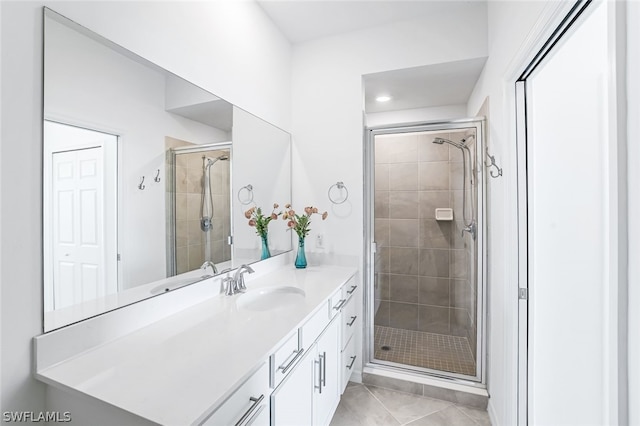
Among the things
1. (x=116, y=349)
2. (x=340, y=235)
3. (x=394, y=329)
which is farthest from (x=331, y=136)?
(x=116, y=349)

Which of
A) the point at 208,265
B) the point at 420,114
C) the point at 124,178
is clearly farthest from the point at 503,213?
the point at 420,114

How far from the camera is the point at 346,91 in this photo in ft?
7.48

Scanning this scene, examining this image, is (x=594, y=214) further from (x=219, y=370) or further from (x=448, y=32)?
(x=448, y=32)

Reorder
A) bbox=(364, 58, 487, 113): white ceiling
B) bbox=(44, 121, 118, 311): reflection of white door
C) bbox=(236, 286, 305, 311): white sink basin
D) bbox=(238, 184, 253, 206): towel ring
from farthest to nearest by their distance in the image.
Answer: bbox=(364, 58, 487, 113): white ceiling < bbox=(238, 184, 253, 206): towel ring < bbox=(236, 286, 305, 311): white sink basin < bbox=(44, 121, 118, 311): reflection of white door

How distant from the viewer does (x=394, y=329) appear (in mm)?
2506

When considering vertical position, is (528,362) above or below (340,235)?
below

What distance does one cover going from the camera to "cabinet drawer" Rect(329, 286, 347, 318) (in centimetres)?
165

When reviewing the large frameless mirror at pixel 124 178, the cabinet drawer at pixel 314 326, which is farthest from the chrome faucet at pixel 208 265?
the cabinet drawer at pixel 314 326

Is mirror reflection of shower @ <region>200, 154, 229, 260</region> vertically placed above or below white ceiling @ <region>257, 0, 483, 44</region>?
below

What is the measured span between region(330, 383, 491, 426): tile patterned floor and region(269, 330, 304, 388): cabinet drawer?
3.10 feet

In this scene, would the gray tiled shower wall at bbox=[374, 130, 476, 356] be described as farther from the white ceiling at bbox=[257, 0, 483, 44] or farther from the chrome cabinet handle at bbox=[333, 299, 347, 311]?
the white ceiling at bbox=[257, 0, 483, 44]

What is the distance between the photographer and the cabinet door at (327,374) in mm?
1438

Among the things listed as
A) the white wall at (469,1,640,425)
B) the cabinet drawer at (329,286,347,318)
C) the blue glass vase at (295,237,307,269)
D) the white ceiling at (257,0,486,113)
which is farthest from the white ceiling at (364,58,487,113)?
the cabinet drawer at (329,286,347,318)

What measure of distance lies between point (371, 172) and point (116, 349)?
192cm
